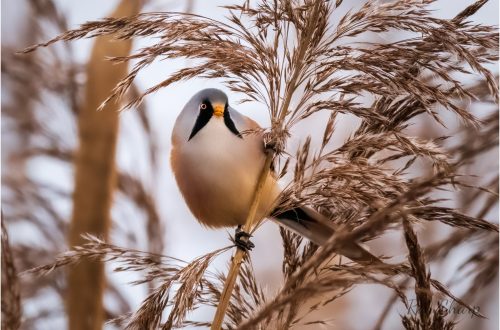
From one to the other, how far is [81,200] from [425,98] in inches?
28.3

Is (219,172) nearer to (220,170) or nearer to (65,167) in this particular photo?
(220,170)

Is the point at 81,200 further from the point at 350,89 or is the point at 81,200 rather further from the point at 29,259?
the point at 350,89

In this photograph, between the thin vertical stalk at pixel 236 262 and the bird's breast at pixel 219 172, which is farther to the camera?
the bird's breast at pixel 219 172

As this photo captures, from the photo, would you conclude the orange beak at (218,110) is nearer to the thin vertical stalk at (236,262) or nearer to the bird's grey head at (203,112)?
the bird's grey head at (203,112)

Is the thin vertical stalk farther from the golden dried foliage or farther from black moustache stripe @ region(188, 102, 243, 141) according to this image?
the golden dried foliage

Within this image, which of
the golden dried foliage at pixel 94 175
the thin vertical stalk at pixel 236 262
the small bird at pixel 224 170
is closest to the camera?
the thin vertical stalk at pixel 236 262

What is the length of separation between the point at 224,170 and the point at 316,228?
140mm

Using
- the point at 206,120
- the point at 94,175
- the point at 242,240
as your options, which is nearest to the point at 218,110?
the point at 206,120

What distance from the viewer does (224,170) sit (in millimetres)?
982

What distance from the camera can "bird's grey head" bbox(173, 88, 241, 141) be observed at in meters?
1.00

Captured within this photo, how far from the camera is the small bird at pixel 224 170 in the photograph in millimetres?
946

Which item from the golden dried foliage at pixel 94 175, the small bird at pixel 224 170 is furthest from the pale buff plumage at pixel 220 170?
the golden dried foliage at pixel 94 175

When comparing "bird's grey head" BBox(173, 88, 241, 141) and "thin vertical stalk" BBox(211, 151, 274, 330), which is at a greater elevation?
"bird's grey head" BBox(173, 88, 241, 141)

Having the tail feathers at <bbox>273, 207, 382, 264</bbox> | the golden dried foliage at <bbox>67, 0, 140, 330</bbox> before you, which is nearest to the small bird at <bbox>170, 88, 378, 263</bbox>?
the tail feathers at <bbox>273, 207, 382, 264</bbox>
